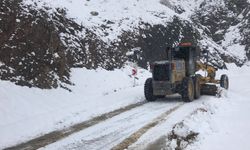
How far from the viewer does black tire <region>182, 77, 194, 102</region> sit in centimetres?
1961

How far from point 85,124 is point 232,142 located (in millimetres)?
5226

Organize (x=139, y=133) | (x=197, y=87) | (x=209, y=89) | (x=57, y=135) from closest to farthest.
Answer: (x=57, y=135) → (x=139, y=133) → (x=197, y=87) → (x=209, y=89)

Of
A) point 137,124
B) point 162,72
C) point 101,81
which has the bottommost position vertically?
point 137,124

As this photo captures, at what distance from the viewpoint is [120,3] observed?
119 ft

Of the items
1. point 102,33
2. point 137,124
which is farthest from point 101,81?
point 137,124

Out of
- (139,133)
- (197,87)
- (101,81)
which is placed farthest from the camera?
(101,81)

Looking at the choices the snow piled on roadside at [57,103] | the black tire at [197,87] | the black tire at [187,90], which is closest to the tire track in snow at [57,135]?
the snow piled on roadside at [57,103]

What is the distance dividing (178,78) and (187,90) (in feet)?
3.05

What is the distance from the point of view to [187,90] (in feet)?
64.3

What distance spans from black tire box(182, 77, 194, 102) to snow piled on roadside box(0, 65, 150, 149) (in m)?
2.28

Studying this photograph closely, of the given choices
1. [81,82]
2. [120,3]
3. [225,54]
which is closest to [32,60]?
[81,82]

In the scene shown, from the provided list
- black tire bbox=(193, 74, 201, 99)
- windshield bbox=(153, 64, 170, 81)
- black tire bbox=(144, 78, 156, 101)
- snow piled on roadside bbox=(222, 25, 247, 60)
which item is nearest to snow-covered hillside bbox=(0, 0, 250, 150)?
black tire bbox=(144, 78, 156, 101)

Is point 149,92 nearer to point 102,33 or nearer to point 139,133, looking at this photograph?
point 139,133

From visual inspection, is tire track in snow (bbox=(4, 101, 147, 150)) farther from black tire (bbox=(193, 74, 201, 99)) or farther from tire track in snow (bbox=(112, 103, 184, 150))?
black tire (bbox=(193, 74, 201, 99))
